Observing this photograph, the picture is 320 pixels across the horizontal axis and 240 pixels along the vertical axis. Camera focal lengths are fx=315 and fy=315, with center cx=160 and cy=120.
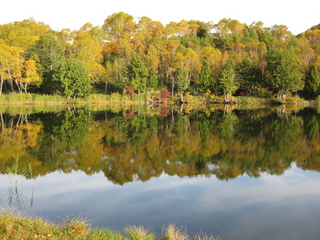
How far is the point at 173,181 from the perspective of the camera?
9.98 metres

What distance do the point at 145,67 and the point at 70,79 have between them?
13.7 metres

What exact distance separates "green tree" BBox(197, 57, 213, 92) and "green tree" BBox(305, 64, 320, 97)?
642 inches

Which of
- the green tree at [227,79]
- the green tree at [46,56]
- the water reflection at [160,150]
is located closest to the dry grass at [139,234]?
the water reflection at [160,150]

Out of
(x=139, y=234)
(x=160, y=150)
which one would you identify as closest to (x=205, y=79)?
(x=160, y=150)

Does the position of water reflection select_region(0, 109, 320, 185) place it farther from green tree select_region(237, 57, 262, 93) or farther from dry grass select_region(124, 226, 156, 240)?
green tree select_region(237, 57, 262, 93)

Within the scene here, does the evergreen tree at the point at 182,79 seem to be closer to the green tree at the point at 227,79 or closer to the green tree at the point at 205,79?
the green tree at the point at 205,79

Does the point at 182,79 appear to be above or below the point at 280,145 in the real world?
above

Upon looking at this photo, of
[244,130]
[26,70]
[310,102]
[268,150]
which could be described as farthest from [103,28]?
[268,150]

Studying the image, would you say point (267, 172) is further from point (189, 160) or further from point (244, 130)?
point (244, 130)

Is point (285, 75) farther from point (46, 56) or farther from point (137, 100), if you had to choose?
point (46, 56)

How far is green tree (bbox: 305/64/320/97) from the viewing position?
52547mm

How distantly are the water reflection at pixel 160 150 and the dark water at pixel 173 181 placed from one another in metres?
0.04

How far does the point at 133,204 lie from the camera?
7.98 metres

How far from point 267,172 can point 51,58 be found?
1879 inches
